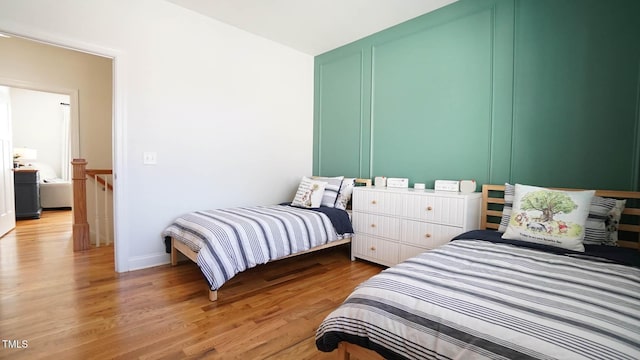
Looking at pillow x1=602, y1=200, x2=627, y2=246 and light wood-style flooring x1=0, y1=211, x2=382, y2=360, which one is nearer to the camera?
light wood-style flooring x1=0, y1=211, x2=382, y2=360

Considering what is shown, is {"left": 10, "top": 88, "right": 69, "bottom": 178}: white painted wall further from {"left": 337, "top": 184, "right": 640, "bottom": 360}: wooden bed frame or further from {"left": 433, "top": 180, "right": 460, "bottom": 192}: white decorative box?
{"left": 337, "top": 184, "right": 640, "bottom": 360}: wooden bed frame

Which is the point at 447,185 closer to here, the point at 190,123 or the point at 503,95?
the point at 503,95

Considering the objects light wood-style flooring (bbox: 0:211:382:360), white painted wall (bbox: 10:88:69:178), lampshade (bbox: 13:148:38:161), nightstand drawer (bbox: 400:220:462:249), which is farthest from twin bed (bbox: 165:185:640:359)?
white painted wall (bbox: 10:88:69:178)

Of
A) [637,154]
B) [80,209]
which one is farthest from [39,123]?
[637,154]

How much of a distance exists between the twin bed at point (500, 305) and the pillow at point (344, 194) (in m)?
1.56

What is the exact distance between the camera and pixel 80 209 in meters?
3.54

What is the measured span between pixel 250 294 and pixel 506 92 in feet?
9.07

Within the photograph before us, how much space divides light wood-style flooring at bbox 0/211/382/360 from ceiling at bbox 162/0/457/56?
2646 mm

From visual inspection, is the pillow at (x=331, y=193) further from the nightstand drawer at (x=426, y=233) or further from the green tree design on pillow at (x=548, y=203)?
the green tree design on pillow at (x=548, y=203)

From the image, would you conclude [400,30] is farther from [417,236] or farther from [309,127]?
[417,236]

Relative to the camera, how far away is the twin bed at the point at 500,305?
2.84 ft

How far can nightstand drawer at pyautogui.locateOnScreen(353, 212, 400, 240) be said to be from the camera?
113 inches

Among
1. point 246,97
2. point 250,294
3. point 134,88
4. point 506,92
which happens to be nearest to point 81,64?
point 134,88

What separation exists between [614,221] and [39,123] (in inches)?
386
